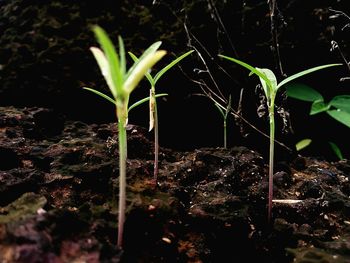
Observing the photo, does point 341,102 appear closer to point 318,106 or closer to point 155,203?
point 318,106

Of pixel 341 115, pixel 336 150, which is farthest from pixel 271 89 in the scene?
pixel 336 150

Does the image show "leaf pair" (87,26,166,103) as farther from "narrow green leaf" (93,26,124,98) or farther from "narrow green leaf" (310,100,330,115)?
"narrow green leaf" (310,100,330,115)

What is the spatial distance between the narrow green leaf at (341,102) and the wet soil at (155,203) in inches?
19.1

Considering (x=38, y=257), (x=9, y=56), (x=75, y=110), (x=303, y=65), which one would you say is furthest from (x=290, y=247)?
(x=9, y=56)

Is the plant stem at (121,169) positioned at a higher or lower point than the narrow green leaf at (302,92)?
lower

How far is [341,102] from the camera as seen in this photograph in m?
2.26

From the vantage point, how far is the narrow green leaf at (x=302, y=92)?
7.59 ft

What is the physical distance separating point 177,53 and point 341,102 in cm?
104

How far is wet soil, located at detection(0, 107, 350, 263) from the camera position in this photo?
1.03 meters

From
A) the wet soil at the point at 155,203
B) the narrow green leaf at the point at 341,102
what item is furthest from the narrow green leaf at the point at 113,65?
the narrow green leaf at the point at 341,102

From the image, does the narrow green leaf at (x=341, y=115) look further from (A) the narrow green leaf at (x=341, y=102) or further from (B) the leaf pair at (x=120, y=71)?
(B) the leaf pair at (x=120, y=71)

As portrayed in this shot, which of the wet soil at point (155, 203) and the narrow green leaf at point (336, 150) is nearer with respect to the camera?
the wet soil at point (155, 203)

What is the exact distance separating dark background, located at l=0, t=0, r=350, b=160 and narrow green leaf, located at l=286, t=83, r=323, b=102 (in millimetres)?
93

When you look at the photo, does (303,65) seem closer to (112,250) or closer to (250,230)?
(250,230)
